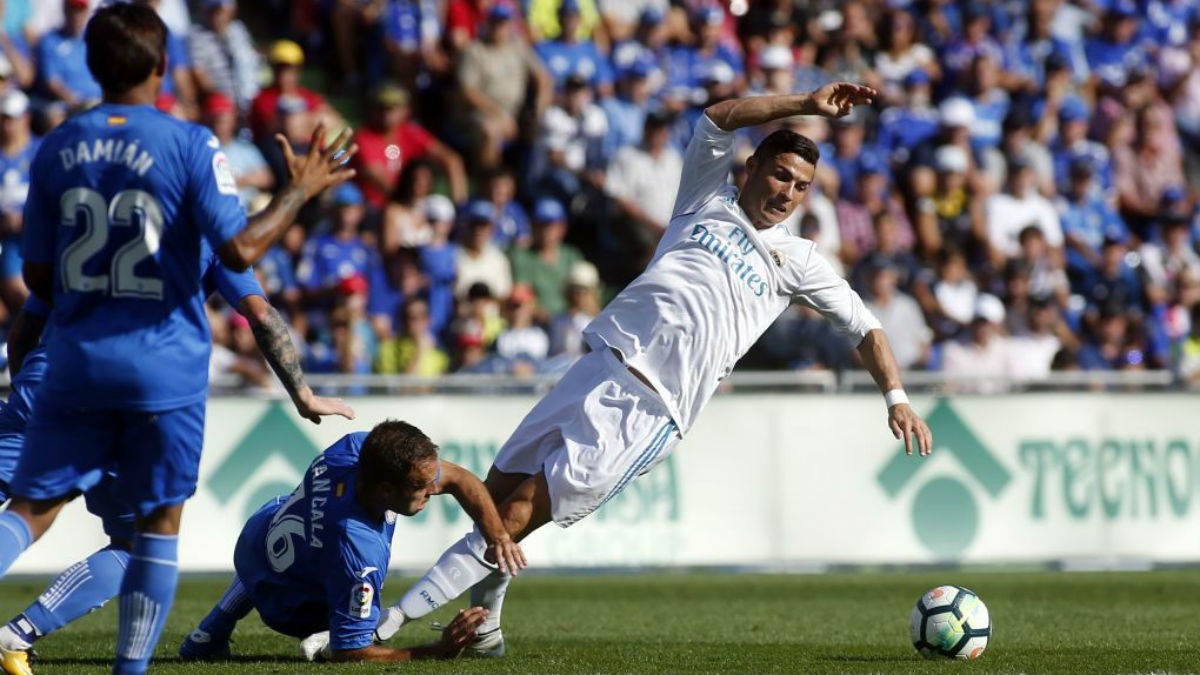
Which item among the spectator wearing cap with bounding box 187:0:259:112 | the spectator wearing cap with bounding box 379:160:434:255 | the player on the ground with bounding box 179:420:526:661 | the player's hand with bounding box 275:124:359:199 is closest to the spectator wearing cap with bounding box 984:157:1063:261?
the spectator wearing cap with bounding box 379:160:434:255

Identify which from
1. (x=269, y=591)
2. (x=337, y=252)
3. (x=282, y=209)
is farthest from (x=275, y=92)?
(x=282, y=209)

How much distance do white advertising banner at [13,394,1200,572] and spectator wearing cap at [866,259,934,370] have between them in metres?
1.50

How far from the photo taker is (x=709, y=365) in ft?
25.2

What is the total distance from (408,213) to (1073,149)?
26.7ft

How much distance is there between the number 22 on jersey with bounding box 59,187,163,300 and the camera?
563cm

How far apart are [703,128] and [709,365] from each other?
3.51 ft

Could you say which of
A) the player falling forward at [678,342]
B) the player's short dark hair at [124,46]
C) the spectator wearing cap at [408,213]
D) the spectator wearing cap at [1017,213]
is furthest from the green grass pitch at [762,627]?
the spectator wearing cap at [1017,213]

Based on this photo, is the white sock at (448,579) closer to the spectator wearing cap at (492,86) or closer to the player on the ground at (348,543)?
the player on the ground at (348,543)

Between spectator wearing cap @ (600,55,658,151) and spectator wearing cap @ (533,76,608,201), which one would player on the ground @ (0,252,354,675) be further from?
spectator wearing cap @ (600,55,658,151)

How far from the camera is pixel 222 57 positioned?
51.9 ft

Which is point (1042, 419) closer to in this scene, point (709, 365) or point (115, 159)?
point (709, 365)

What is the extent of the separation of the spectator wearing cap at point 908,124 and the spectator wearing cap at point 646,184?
121 inches

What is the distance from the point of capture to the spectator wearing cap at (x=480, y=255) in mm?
15555

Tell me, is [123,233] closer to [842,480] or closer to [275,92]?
[842,480]
